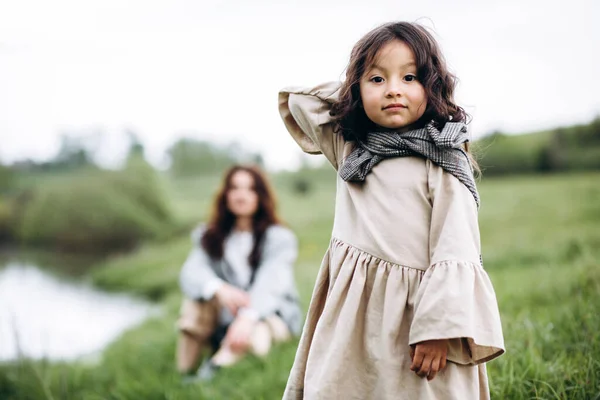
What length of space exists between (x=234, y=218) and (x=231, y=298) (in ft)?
2.12

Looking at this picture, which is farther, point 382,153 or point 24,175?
point 24,175

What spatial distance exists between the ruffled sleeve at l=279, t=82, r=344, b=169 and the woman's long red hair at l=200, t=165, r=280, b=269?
6.01ft

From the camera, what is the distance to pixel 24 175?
54.5 ft

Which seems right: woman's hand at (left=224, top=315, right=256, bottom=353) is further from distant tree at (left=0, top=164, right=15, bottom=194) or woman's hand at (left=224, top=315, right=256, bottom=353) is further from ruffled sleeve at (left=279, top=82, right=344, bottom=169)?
distant tree at (left=0, top=164, right=15, bottom=194)

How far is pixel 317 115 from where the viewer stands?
1.81m


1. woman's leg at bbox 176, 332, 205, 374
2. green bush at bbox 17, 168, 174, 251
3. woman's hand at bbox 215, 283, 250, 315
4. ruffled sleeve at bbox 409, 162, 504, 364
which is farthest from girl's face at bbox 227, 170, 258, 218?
green bush at bbox 17, 168, 174, 251

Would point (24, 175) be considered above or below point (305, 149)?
above

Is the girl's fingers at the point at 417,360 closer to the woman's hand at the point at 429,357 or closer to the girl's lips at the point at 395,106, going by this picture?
the woman's hand at the point at 429,357

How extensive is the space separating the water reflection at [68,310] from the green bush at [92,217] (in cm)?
328

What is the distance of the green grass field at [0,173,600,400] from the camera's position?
2131 mm

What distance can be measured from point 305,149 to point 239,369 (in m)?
1.78

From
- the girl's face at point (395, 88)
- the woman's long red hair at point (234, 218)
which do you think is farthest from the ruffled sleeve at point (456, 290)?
the woman's long red hair at point (234, 218)

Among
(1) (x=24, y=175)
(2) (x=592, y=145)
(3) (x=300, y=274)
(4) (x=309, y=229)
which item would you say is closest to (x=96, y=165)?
(1) (x=24, y=175)

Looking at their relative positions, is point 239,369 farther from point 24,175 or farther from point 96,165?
point 24,175
